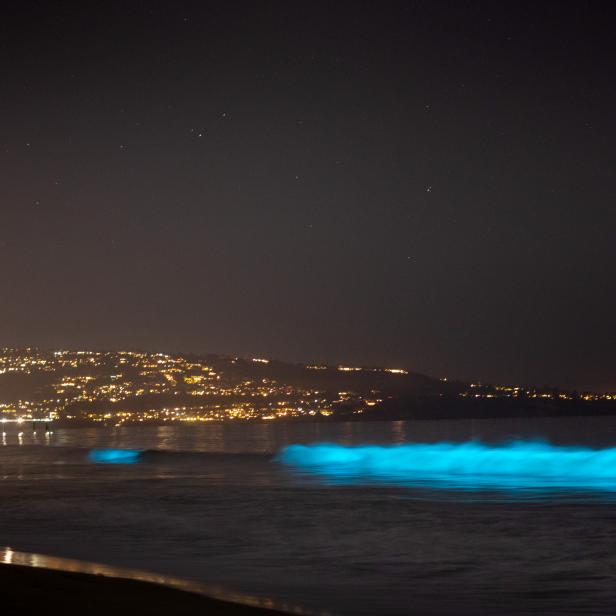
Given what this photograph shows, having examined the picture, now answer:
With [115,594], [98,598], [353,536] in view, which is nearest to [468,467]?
[353,536]

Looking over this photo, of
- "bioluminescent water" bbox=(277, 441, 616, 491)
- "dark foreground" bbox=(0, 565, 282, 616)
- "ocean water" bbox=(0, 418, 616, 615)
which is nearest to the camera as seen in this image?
"dark foreground" bbox=(0, 565, 282, 616)

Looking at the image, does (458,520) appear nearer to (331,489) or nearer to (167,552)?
(167,552)

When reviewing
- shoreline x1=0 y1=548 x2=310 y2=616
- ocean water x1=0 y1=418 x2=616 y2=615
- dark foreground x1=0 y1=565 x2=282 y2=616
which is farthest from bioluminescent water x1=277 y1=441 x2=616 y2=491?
dark foreground x1=0 y1=565 x2=282 y2=616

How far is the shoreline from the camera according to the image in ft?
36.4

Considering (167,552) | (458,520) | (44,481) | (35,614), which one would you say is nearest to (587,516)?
(458,520)

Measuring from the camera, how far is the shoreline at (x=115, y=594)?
36.4 feet

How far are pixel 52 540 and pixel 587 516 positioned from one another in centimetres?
1075

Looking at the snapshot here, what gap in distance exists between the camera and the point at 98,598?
11.6 metres

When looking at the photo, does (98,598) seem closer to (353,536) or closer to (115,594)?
(115,594)

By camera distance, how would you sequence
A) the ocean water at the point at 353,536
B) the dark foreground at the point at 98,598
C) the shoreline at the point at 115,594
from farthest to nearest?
the ocean water at the point at 353,536, the shoreline at the point at 115,594, the dark foreground at the point at 98,598

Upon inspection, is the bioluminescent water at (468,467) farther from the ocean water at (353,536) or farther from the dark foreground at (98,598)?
the dark foreground at (98,598)

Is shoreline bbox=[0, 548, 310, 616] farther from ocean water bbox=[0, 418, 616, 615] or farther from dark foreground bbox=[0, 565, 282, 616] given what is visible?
ocean water bbox=[0, 418, 616, 615]

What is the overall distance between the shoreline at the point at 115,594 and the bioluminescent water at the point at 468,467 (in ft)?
70.0

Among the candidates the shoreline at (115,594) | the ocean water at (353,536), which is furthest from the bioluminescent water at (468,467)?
the shoreline at (115,594)
